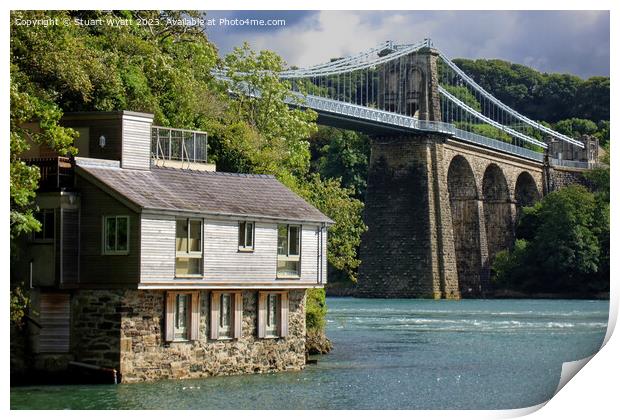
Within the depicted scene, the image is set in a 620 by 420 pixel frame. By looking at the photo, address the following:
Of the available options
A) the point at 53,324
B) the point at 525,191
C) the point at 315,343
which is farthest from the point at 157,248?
the point at 525,191

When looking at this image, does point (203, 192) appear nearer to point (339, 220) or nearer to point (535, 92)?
point (339, 220)

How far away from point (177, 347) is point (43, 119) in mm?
4391

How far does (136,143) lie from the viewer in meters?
26.9

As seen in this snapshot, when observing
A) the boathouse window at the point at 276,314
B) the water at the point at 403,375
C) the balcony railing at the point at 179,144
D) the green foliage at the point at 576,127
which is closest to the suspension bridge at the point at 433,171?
the green foliage at the point at 576,127

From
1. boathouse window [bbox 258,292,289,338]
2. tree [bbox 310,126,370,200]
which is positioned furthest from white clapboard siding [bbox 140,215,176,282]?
tree [bbox 310,126,370,200]

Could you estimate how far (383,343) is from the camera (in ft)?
137

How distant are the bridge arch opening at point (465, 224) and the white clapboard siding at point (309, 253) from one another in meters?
59.0

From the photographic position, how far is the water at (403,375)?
2417 cm

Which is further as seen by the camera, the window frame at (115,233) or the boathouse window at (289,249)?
the boathouse window at (289,249)

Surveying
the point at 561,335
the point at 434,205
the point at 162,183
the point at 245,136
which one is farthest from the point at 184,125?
the point at 434,205

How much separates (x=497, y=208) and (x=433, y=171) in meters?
11.5

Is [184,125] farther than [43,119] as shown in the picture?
Yes

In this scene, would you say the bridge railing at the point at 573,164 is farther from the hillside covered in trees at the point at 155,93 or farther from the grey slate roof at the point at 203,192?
the grey slate roof at the point at 203,192
